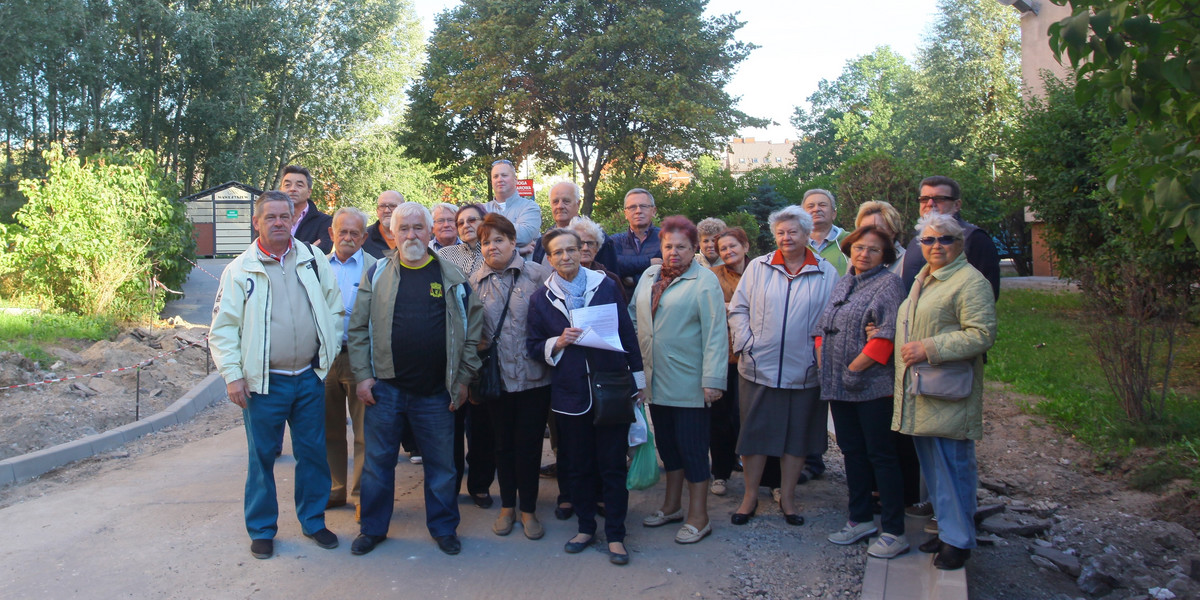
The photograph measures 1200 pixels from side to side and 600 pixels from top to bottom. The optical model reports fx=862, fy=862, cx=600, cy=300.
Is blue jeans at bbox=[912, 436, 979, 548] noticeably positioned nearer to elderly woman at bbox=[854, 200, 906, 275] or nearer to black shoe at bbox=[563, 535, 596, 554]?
elderly woman at bbox=[854, 200, 906, 275]

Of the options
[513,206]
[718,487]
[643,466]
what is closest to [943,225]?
[643,466]

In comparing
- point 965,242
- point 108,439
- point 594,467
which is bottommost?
point 108,439

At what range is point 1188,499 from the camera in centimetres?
553

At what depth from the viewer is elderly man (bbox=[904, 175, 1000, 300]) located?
5.01 meters

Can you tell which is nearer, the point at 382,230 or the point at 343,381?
the point at 343,381

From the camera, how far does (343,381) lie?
225 inches

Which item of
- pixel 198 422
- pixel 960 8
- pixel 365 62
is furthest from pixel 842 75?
pixel 198 422

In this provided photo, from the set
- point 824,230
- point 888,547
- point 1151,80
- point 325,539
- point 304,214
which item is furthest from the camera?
point 304,214

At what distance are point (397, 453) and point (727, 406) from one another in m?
2.26

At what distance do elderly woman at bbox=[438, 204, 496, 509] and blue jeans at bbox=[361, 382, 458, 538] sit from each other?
18.8 inches

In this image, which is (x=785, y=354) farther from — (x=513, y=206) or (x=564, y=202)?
(x=513, y=206)

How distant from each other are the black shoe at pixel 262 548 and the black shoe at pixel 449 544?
915 mm

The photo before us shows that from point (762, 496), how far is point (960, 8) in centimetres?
4344

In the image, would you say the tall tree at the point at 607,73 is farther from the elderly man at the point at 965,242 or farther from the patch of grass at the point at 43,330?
the elderly man at the point at 965,242
